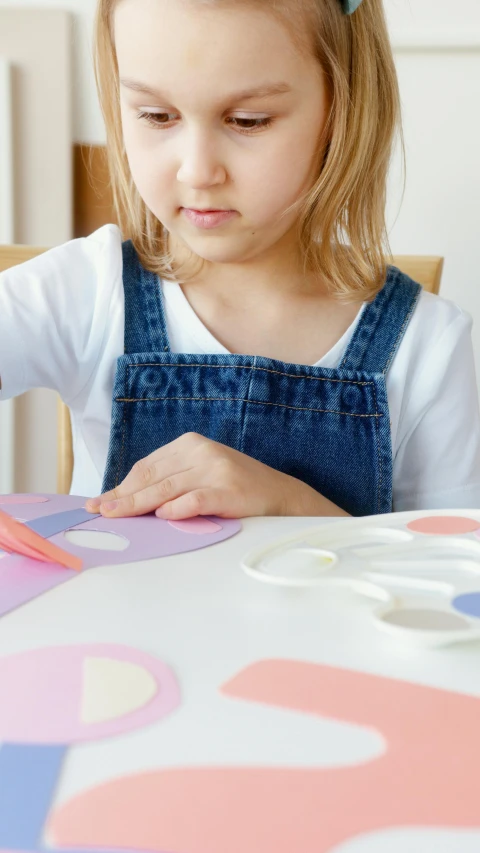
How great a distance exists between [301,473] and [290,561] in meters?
0.31

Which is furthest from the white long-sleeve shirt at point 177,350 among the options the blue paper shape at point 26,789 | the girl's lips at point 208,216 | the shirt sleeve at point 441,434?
the blue paper shape at point 26,789

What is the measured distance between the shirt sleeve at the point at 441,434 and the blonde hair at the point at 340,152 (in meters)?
0.08

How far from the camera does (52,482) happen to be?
139 cm

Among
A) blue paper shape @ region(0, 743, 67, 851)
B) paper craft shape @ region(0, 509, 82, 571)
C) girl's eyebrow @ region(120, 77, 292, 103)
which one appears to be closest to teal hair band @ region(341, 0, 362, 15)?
girl's eyebrow @ region(120, 77, 292, 103)

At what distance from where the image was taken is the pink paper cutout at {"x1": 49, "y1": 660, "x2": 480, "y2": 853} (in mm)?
170

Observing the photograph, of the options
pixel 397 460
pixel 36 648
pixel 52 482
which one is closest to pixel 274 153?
pixel 397 460

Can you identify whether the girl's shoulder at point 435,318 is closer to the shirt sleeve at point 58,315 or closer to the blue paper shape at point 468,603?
the shirt sleeve at point 58,315

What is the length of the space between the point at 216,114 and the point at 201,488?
9.6 inches

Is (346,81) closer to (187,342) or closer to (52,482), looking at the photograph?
(187,342)

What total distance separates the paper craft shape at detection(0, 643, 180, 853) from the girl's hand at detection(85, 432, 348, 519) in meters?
0.18

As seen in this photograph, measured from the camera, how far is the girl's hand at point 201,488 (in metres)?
0.45

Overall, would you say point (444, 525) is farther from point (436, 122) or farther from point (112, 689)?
point (436, 122)

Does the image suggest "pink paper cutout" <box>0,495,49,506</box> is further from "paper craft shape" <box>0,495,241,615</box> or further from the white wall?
the white wall

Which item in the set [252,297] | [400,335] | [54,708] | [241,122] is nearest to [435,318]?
[400,335]
